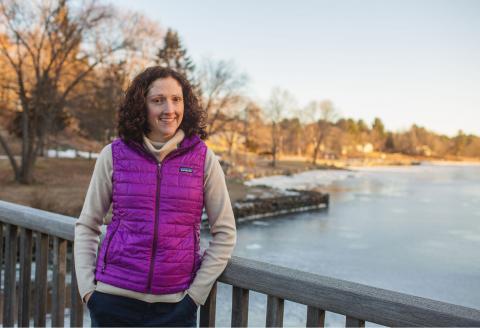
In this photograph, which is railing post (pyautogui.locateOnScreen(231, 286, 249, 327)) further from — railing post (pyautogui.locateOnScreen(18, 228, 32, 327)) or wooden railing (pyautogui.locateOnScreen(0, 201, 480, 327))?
railing post (pyautogui.locateOnScreen(18, 228, 32, 327))

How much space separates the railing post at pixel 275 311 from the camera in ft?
5.34

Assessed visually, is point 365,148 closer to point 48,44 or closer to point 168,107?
point 48,44

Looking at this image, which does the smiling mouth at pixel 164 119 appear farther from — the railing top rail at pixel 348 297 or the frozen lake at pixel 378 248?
the frozen lake at pixel 378 248

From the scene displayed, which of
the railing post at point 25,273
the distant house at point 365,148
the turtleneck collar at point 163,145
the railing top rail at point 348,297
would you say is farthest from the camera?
the distant house at point 365,148

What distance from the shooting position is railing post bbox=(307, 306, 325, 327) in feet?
5.01

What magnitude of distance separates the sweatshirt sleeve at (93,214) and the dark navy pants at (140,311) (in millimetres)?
140

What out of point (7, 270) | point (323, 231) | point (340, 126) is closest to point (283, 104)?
point (340, 126)

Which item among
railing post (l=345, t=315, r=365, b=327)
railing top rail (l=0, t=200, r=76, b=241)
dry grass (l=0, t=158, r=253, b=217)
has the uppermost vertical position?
railing top rail (l=0, t=200, r=76, b=241)

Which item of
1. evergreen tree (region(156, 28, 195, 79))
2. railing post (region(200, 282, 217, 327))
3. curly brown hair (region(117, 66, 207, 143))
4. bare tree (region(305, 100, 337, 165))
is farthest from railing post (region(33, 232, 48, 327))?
bare tree (region(305, 100, 337, 165))

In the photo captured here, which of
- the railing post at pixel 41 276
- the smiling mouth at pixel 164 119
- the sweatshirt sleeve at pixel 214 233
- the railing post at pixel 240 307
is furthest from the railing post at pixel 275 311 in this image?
the railing post at pixel 41 276

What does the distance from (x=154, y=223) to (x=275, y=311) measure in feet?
1.83

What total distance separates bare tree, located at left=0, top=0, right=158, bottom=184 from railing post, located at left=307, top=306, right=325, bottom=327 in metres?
19.0

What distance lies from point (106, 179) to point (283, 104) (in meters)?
56.5

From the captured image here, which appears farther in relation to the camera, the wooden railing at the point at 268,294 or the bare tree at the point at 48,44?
the bare tree at the point at 48,44
